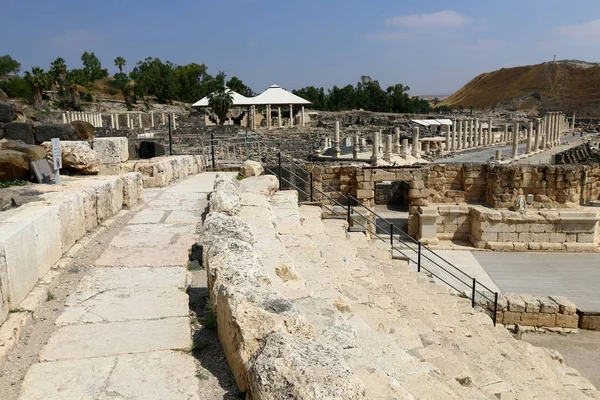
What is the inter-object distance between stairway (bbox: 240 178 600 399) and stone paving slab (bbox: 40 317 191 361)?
39.4 inches

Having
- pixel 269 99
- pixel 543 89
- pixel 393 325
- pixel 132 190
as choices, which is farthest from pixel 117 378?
pixel 543 89

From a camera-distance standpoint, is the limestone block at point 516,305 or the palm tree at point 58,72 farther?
the palm tree at point 58,72

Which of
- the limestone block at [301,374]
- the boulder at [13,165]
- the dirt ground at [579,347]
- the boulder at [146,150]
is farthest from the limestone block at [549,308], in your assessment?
the boulder at [146,150]

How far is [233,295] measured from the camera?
3266mm

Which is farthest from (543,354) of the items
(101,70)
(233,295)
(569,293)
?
(101,70)

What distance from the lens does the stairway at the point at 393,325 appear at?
3.82 m

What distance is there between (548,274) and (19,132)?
40.6ft

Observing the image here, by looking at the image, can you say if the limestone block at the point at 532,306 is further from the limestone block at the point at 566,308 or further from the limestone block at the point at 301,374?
the limestone block at the point at 301,374

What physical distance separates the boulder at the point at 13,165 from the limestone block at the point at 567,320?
31.4ft

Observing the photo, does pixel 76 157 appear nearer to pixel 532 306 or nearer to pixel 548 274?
pixel 532 306

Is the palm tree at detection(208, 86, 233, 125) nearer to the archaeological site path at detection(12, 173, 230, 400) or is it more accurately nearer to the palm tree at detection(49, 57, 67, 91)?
the palm tree at detection(49, 57, 67, 91)

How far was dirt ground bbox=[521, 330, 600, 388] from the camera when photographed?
8062 mm

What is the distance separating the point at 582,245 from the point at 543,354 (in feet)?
25.8

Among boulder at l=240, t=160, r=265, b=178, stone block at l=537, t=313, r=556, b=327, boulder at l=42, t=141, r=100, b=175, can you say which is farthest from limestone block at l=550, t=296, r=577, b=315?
boulder at l=42, t=141, r=100, b=175
